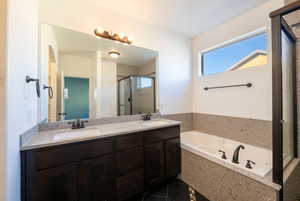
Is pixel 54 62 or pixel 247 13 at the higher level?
pixel 247 13

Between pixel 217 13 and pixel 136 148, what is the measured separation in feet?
7.87

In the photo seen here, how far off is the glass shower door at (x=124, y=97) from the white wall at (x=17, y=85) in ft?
3.74

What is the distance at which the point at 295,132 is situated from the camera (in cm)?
162

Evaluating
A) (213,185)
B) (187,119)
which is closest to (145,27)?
(187,119)

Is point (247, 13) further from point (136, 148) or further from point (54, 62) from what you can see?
point (54, 62)

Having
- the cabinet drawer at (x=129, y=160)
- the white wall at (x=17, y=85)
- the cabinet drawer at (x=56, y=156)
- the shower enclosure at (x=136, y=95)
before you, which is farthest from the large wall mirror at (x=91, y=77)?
the cabinet drawer at (x=129, y=160)

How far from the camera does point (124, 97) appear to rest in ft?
7.37

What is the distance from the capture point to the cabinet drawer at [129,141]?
1.49 meters

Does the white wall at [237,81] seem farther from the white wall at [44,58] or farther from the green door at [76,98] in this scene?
the white wall at [44,58]

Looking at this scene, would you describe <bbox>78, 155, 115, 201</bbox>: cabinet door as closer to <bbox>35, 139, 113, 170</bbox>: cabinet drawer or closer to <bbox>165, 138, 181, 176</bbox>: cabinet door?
<bbox>35, 139, 113, 170</bbox>: cabinet drawer

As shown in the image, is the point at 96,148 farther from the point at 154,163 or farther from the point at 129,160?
the point at 154,163

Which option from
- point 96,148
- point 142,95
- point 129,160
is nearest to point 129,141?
point 129,160

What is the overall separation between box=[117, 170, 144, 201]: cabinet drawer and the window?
227 cm

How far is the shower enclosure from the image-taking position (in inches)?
87.3
